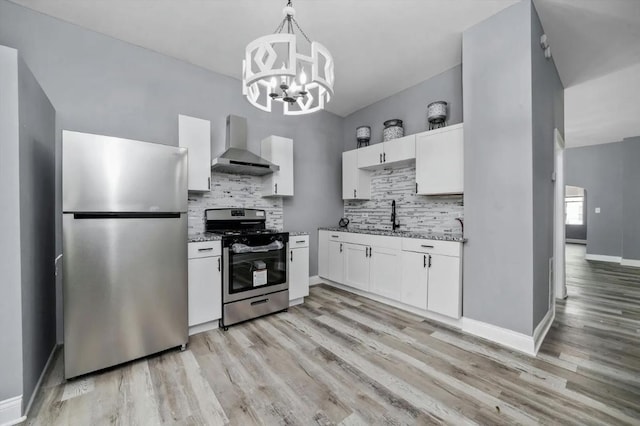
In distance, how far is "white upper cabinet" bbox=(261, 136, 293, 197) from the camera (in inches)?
136

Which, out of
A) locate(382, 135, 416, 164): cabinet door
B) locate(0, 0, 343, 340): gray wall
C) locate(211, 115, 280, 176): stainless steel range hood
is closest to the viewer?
locate(0, 0, 343, 340): gray wall

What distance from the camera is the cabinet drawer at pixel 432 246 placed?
2.60m

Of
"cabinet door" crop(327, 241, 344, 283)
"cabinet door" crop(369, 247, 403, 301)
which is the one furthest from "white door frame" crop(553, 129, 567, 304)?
"cabinet door" crop(327, 241, 344, 283)

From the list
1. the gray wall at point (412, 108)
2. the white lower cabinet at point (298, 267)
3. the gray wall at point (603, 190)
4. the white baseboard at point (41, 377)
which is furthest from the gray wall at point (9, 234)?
the gray wall at point (603, 190)

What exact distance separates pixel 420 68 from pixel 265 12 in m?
1.92

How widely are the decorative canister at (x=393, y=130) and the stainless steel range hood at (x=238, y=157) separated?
1573mm

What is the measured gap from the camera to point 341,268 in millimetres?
3828

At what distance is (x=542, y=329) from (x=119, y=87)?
4.71 meters

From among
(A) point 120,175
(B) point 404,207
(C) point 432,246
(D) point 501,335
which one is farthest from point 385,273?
(A) point 120,175

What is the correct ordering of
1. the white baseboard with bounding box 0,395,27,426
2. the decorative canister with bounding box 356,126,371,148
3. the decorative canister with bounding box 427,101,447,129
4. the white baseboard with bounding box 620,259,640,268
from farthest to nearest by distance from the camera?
the white baseboard with bounding box 620,259,640,268 → the decorative canister with bounding box 356,126,371,148 → the decorative canister with bounding box 427,101,447,129 → the white baseboard with bounding box 0,395,27,426

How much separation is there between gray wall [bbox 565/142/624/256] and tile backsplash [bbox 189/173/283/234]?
25.8ft

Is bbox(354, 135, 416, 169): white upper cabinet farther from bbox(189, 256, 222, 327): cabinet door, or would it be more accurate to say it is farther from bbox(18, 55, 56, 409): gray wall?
bbox(18, 55, 56, 409): gray wall

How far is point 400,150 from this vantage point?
11.1 ft

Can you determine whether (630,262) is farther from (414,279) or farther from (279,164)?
(279,164)
